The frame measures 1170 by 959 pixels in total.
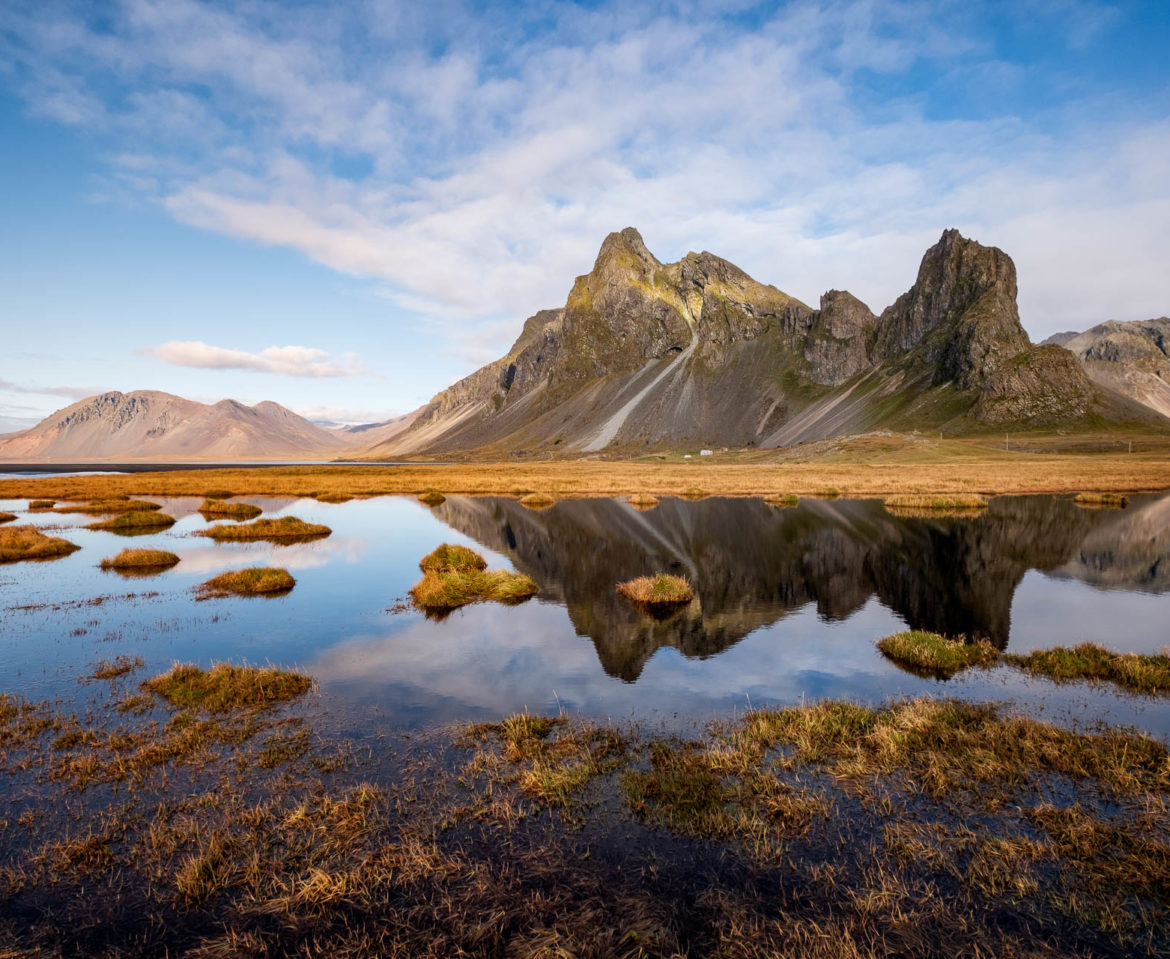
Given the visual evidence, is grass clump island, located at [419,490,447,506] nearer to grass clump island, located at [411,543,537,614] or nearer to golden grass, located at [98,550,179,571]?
golden grass, located at [98,550,179,571]

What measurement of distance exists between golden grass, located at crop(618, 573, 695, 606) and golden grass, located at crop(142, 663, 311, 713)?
1458 cm

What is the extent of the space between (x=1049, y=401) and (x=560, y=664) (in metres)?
224

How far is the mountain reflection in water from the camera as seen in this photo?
81.7ft

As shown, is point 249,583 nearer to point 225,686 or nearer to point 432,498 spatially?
point 225,686

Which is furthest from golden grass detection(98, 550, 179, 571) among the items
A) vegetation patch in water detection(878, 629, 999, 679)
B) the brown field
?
the brown field

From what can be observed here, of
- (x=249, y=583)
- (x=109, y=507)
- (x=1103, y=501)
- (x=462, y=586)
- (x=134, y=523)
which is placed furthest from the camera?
(x=109, y=507)

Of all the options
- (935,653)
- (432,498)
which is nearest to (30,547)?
(432,498)

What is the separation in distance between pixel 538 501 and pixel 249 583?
139 feet

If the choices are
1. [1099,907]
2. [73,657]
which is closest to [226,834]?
[1099,907]

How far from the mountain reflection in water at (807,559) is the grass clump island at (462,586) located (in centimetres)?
164

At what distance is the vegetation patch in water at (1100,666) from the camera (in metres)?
17.1

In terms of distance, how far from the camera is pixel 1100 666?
18266 mm

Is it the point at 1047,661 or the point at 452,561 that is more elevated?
the point at 452,561

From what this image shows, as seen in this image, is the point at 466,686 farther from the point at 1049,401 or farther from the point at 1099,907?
the point at 1049,401
